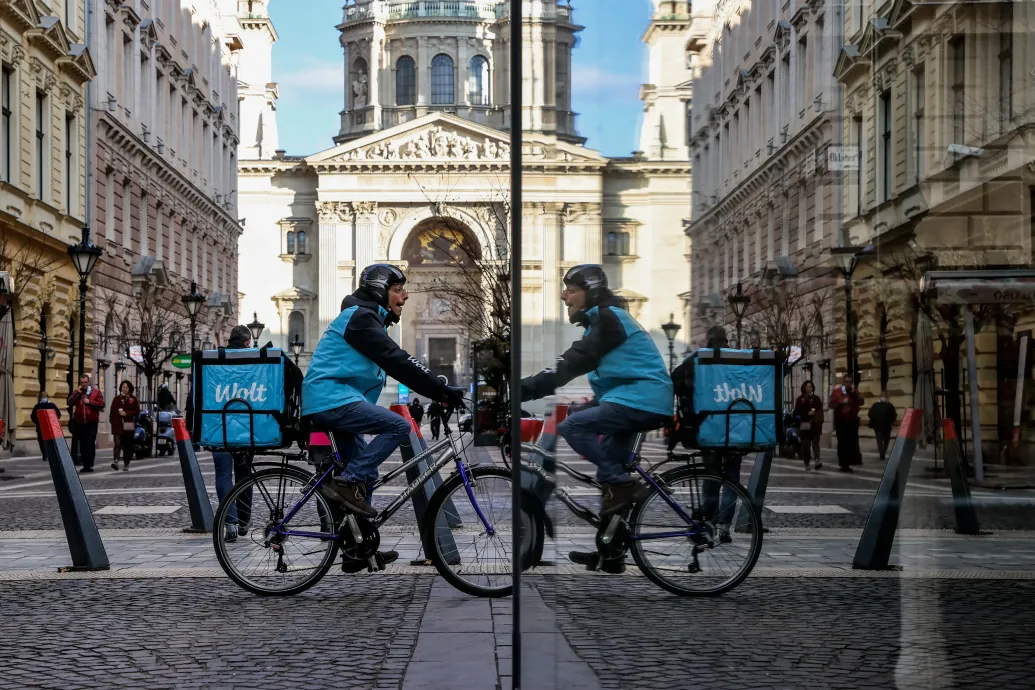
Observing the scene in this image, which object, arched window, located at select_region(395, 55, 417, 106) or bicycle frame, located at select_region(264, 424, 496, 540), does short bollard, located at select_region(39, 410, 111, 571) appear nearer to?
bicycle frame, located at select_region(264, 424, 496, 540)

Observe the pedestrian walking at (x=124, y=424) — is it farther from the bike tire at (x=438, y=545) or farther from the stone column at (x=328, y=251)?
the stone column at (x=328, y=251)

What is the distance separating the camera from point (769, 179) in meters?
1.80

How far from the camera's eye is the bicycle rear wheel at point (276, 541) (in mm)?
6715

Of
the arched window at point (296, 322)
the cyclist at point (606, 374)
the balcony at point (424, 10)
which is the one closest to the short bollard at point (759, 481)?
the cyclist at point (606, 374)

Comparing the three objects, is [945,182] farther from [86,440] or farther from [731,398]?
[86,440]

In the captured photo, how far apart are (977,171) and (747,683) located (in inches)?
31.3

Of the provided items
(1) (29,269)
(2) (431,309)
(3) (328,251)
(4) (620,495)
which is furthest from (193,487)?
(2) (431,309)

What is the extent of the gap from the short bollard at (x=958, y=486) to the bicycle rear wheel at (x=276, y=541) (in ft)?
17.6

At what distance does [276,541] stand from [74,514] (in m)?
1.61

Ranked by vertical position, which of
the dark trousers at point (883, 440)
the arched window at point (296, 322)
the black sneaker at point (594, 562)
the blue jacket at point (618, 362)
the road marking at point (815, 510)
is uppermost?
the arched window at point (296, 322)

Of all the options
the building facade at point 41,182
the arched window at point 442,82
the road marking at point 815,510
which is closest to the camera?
the road marking at point 815,510

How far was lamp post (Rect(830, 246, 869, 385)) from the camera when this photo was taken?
146cm

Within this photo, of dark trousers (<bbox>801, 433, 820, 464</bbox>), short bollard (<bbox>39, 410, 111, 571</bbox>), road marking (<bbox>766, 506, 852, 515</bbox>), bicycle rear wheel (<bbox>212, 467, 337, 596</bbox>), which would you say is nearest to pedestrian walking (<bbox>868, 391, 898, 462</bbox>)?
dark trousers (<bbox>801, 433, 820, 464</bbox>)

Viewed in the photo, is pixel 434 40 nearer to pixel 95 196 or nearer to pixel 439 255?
pixel 439 255
